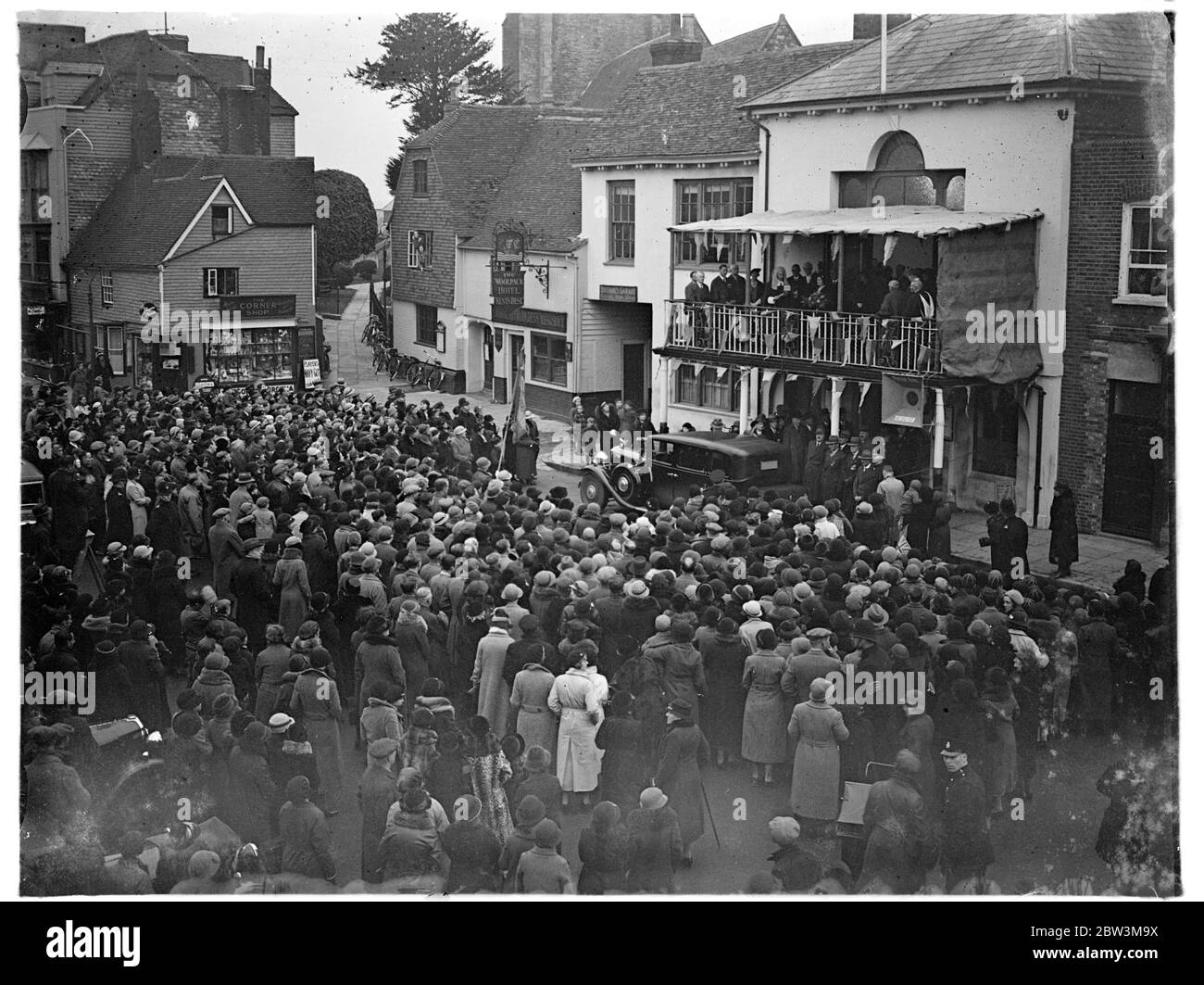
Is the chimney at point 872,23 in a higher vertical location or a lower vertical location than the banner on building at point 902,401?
higher

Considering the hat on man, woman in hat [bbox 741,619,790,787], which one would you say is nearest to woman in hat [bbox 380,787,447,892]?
the hat on man

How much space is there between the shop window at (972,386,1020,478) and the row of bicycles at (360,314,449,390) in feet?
31.1

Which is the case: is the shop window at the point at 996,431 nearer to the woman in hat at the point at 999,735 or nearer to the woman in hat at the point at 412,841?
the woman in hat at the point at 999,735

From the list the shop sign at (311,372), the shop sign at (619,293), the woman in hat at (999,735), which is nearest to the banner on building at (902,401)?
the shop sign at (619,293)

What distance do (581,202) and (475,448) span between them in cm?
613

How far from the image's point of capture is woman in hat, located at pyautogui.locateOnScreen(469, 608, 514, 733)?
41.7 ft

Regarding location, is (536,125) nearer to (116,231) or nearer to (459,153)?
(459,153)

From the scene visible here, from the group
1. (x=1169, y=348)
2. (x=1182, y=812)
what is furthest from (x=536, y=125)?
(x=1182, y=812)

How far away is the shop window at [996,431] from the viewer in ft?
58.4

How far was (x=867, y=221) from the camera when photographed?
65.3 ft

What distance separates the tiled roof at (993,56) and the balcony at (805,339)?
3.57m

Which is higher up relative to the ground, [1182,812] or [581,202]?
[581,202]

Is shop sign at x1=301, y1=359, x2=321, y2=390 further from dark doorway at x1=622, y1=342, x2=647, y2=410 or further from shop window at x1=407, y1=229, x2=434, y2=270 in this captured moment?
dark doorway at x1=622, y1=342, x2=647, y2=410
